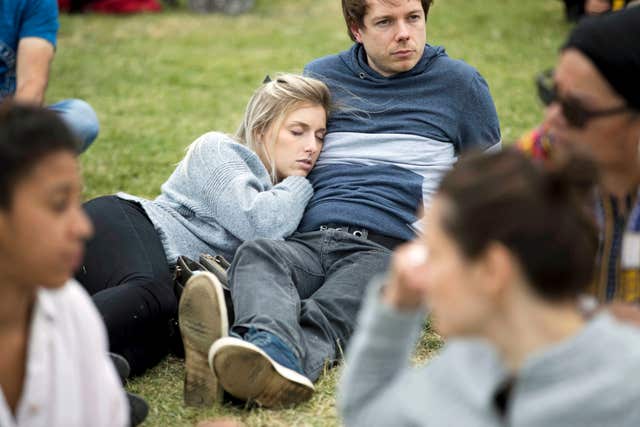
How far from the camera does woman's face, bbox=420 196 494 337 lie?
5.72ft

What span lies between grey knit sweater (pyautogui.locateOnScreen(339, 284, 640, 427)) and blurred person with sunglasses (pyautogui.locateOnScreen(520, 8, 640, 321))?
1.71 feet

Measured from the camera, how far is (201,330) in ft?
9.73

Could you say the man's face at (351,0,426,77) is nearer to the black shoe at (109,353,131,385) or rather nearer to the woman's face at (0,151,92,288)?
the black shoe at (109,353,131,385)

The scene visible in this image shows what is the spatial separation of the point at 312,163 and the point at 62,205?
185cm

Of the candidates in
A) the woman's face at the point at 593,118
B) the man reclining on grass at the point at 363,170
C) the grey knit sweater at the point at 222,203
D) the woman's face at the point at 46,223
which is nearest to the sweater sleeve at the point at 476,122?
the man reclining on grass at the point at 363,170

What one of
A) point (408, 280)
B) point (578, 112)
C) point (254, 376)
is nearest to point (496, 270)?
point (408, 280)

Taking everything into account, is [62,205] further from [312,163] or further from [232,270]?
[312,163]

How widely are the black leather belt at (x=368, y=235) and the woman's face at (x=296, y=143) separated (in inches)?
10.6

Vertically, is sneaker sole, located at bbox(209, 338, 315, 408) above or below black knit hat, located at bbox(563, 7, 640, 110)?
below

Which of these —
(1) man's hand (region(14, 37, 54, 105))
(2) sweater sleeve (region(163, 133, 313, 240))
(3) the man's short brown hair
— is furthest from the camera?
(1) man's hand (region(14, 37, 54, 105))

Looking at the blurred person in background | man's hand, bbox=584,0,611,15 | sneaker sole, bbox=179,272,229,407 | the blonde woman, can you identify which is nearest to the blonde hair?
the blonde woman

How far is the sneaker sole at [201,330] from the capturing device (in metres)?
2.94

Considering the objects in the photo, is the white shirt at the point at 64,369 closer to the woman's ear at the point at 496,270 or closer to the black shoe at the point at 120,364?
the black shoe at the point at 120,364

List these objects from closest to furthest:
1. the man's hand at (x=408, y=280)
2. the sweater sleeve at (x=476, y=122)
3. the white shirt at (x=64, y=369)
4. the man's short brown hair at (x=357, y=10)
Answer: the man's hand at (x=408, y=280) < the white shirt at (x=64, y=369) < the sweater sleeve at (x=476, y=122) < the man's short brown hair at (x=357, y=10)
